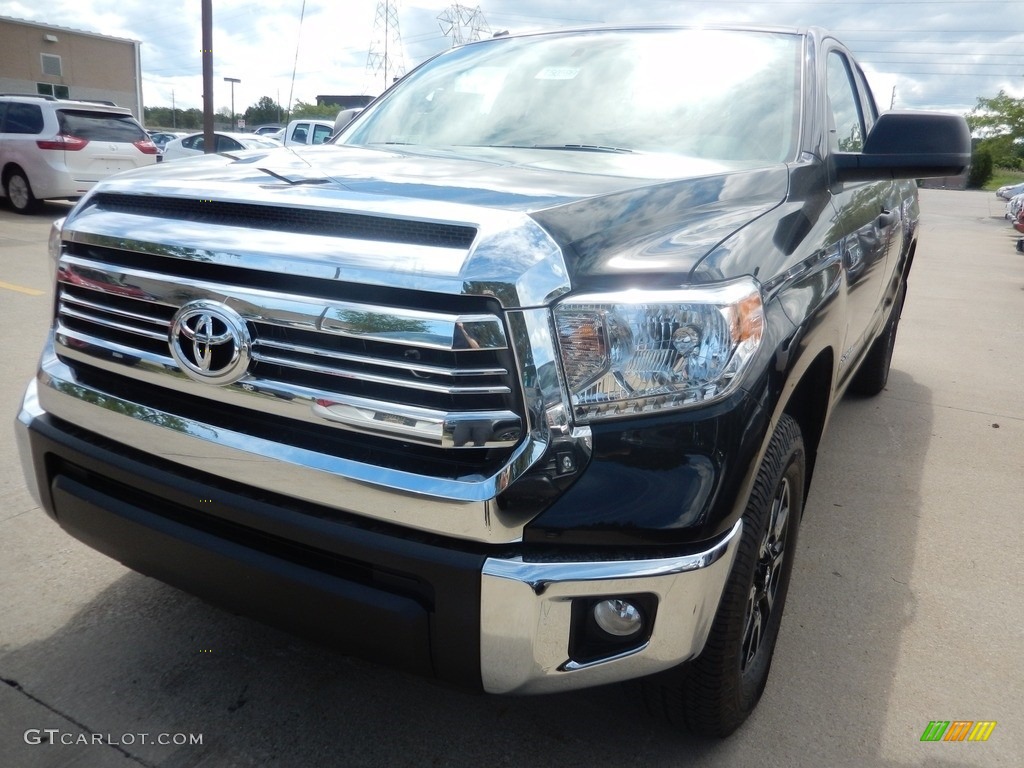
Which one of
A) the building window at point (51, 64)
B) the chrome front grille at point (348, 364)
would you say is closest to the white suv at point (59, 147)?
the chrome front grille at point (348, 364)

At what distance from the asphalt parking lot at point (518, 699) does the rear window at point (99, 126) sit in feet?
34.7

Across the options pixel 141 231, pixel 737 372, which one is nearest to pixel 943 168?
pixel 737 372

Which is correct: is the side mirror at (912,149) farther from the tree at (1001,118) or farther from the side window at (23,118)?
the tree at (1001,118)

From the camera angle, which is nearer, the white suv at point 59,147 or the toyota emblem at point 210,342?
the toyota emblem at point 210,342

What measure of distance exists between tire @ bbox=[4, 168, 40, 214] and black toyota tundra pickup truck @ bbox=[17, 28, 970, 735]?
1252 centimetres

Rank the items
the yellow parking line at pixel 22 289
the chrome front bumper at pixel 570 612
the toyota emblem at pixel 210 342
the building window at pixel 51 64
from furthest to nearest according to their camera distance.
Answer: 1. the building window at pixel 51 64
2. the yellow parking line at pixel 22 289
3. the toyota emblem at pixel 210 342
4. the chrome front bumper at pixel 570 612

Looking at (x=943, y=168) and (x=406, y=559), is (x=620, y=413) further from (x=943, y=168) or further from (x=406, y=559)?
(x=943, y=168)

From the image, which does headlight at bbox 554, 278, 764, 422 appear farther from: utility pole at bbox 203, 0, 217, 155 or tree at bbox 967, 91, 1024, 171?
tree at bbox 967, 91, 1024, 171

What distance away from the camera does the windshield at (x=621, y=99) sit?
8.81ft

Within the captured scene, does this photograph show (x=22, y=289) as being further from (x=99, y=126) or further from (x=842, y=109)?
(x=842, y=109)

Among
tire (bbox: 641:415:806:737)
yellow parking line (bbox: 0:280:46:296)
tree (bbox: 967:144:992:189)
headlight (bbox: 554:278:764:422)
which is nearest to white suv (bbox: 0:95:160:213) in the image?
yellow parking line (bbox: 0:280:46:296)

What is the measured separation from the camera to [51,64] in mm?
44875
